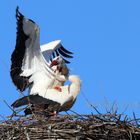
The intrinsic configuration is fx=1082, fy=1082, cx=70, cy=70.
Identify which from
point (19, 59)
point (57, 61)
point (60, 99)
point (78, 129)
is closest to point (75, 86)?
point (60, 99)

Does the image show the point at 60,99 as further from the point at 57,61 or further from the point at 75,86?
the point at 57,61

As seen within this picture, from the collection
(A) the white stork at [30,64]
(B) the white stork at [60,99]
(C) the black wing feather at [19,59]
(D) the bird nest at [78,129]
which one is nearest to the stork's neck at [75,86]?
(B) the white stork at [60,99]

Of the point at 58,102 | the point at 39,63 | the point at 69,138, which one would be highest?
the point at 39,63

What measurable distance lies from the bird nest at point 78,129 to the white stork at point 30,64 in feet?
8.20

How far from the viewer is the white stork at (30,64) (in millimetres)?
15703

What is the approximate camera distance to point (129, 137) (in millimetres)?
12930

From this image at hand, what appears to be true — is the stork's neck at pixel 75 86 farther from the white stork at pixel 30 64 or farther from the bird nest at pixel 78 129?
the bird nest at pixel 78 129

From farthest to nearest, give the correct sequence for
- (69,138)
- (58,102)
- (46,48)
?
(46,48) → (58,102) → (69,138)

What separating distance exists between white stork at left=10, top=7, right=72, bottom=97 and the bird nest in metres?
2.50

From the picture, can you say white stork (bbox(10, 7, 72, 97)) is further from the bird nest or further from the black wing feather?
the bird nest

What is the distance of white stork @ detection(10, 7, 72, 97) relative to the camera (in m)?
15.7

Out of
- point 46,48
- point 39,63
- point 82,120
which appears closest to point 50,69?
point 39,63

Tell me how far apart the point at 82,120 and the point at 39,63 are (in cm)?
304

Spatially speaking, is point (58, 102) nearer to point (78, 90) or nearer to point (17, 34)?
point (78, 90)
